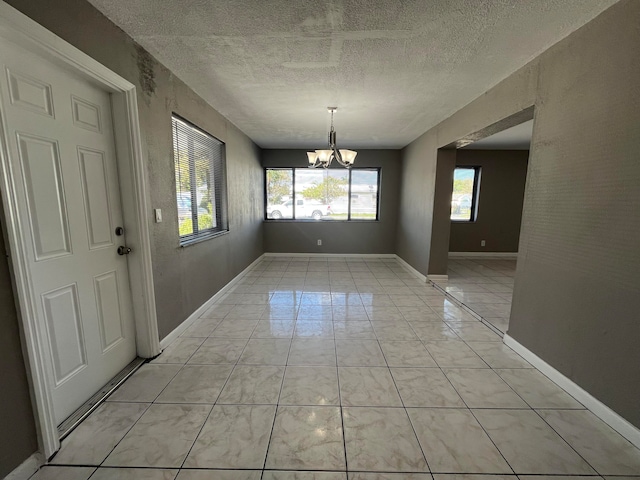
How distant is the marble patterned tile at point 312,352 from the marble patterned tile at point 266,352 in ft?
0.22

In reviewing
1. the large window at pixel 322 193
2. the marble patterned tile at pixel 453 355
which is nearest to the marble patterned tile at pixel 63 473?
the marble patterned tile at pixel 453 355

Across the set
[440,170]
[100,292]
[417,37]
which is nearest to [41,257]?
[100,292]

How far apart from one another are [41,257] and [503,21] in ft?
9.74

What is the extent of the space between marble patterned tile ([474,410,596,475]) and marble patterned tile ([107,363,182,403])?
6.83 ft

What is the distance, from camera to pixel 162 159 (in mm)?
2254

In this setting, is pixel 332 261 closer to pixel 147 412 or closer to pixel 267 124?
pixel 267 124

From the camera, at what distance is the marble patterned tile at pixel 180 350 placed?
2137 millimetres

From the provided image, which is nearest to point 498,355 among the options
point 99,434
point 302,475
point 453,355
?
point 453,355

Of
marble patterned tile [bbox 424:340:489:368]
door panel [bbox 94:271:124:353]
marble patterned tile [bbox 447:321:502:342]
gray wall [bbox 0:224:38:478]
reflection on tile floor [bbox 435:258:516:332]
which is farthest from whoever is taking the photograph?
reflection on tile floor [bbox 435:258:516:332]

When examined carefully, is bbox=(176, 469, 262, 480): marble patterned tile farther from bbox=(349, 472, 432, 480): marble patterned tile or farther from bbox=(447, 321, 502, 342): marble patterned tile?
bbox=(447, 321, 502, 342): marble patterned tile

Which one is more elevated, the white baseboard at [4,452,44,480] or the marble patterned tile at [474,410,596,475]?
the white baseboard at [4,452,44,480]

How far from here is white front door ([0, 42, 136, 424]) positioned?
1.29 meters

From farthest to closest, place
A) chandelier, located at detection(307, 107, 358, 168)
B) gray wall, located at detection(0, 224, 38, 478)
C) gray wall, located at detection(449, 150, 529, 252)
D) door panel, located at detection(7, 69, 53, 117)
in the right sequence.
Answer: gray wall, located at detection(449, 150, 529, 252), chandelier, located at detection(307, 107, 358, 168), door panel, located at detection(7, 69, 53, 117), gray wall, located at detection(0, 224, 38, 478)

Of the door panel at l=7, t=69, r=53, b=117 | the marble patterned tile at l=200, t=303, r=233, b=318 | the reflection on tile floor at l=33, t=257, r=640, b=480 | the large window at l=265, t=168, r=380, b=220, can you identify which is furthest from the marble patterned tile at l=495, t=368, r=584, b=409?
the large window at l=265, t=168, r=380, b=220
